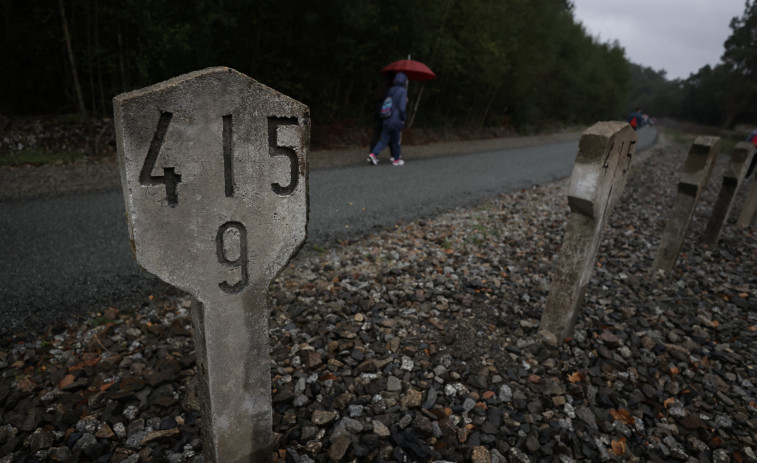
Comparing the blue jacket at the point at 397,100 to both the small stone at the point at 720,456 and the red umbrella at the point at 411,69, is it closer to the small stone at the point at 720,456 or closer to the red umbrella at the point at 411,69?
the red umbrella at the point at 411,69

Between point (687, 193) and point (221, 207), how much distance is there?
16.7 feet

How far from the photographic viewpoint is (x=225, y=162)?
1405 mm

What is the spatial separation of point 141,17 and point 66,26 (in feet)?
5.12

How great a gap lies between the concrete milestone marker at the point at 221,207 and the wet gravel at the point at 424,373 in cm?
70

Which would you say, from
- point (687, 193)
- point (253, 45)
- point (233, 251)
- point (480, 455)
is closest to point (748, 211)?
point (687, 193)

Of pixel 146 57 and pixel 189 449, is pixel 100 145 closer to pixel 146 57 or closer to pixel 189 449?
pixel 146 57

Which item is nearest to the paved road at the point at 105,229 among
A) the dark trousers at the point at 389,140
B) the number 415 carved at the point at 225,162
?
the dark trousers at the point at 389,140

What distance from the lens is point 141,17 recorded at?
7973mm

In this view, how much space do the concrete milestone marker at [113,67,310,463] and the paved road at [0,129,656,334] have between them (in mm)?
2128

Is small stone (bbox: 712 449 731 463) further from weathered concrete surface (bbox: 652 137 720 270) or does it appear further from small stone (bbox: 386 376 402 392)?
weathered concrete surface (bbox: 652 137 720 270)

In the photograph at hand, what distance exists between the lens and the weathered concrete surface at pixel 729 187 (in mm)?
5309

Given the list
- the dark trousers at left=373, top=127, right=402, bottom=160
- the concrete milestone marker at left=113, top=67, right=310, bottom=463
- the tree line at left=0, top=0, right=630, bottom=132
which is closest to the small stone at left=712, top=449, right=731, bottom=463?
the concrete milestone marker at left=113, top=67, right=310, bottom=463

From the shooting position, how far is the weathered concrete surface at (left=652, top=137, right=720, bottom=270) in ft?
14.1

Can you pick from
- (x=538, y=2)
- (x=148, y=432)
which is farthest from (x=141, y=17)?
(x=538, y=2)
